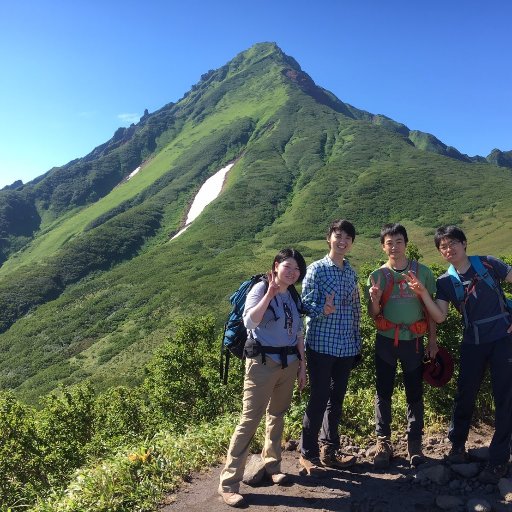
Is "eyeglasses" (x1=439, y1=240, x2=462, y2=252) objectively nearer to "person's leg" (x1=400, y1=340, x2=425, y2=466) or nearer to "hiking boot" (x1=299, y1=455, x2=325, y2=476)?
"person's leg" (x1=400, y1=340, x2=425, y2=466)

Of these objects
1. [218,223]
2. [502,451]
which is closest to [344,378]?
[502,451]

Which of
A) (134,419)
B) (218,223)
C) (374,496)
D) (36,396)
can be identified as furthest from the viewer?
(218,223)

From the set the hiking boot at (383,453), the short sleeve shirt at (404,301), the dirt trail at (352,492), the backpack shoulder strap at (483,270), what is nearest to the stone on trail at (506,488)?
the dirt trail at (352,492)

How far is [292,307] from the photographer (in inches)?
188

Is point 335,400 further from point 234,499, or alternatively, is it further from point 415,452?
point 234,499

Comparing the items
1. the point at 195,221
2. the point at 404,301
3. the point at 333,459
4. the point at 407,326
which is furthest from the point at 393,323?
the point at 195,221

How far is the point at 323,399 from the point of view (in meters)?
4.93

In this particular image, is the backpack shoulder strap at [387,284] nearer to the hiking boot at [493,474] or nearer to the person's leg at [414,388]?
the person's leg at [414,388]

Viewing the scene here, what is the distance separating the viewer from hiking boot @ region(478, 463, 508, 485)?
4500 millimetres

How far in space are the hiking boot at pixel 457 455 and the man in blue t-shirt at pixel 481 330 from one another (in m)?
0.01

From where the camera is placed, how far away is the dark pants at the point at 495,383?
180 inches

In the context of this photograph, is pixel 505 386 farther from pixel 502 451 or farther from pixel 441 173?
pixel 441 173

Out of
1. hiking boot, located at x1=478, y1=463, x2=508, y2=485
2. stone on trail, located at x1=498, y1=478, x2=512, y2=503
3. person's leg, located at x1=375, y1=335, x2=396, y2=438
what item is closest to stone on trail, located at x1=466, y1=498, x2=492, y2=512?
stone on trail, located at x1=498, y1=478, x2=512, y2=503

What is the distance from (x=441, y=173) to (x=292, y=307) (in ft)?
381
